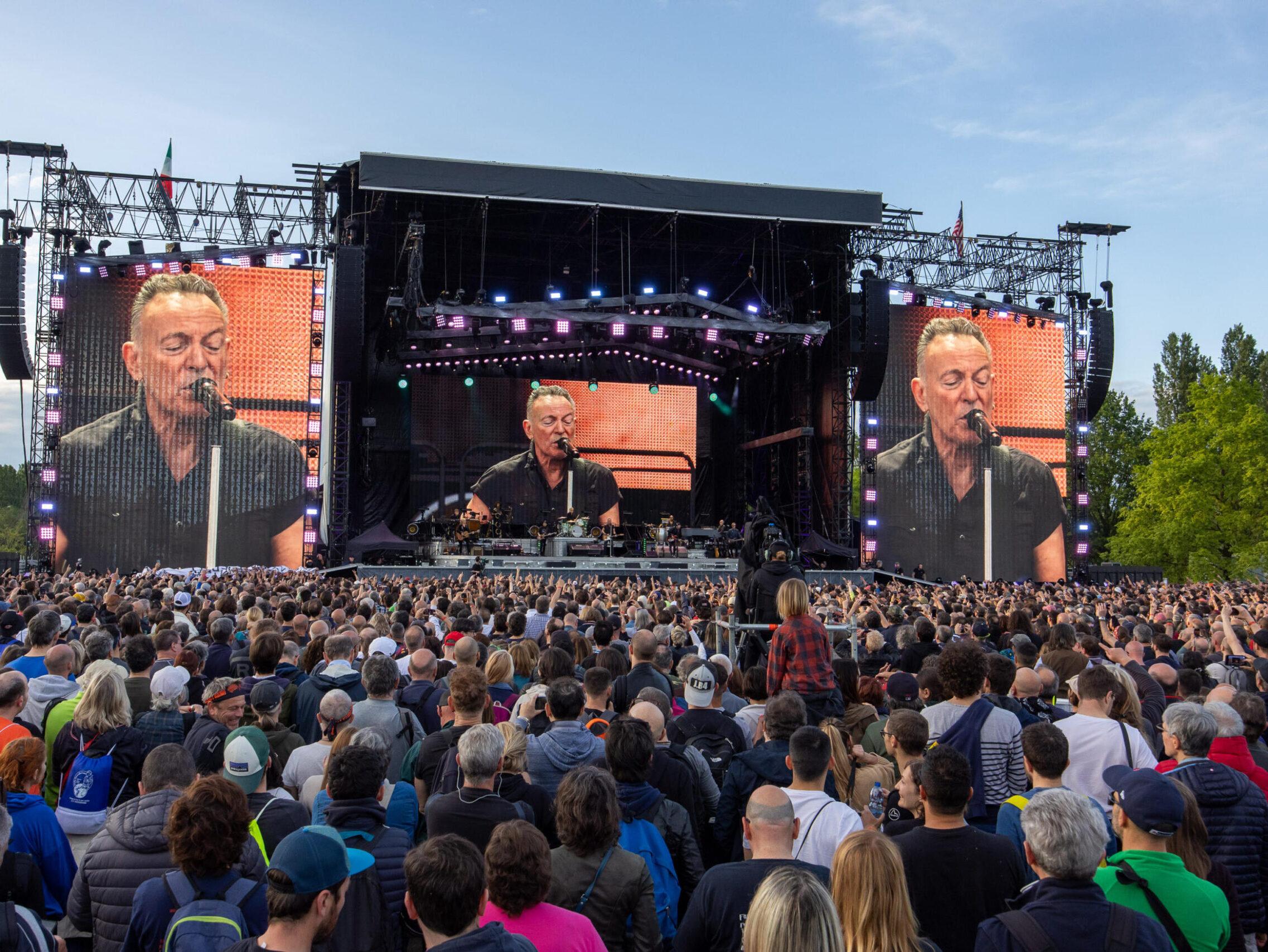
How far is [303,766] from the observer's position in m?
4.49

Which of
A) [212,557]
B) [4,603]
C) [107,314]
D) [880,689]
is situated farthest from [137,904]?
[107,314]

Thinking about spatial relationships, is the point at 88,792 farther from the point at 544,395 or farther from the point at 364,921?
the point at 544,395

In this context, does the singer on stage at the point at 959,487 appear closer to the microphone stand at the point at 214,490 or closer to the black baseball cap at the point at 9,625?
the microphone stand at the point at 214,490

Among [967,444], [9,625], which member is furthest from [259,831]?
[967,444]

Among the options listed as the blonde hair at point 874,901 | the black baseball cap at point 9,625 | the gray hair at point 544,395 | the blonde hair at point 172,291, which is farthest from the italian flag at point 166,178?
the blonde hair at point 874,901

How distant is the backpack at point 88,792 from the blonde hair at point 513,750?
1.86 m

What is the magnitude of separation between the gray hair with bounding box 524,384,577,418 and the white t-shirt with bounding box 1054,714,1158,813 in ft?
80.6

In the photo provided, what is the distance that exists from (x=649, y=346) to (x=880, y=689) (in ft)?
Answer: 73.3

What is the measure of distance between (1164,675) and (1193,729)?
7.15 ft

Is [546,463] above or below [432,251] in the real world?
below

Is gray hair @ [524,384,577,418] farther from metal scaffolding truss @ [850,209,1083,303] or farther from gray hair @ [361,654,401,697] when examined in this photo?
gray hair @ [361,654,401,697]

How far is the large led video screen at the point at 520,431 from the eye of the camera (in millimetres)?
28250

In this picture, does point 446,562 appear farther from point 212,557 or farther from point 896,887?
point 896,887

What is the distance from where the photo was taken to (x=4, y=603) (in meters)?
9.88
